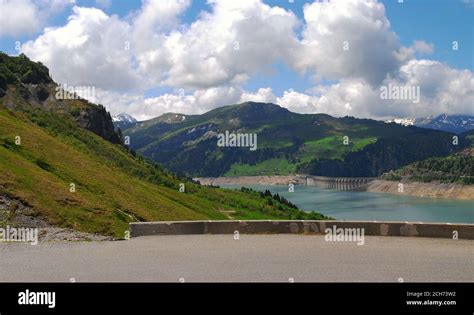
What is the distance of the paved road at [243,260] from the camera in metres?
17.0

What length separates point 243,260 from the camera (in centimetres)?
Result: 2011

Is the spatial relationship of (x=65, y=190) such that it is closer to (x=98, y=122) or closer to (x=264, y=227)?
(x=264, y=227)

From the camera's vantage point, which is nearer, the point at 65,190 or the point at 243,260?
the point at 243,260

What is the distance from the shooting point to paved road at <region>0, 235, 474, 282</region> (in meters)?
17.0

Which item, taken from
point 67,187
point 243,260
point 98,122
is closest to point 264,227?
point 243,260

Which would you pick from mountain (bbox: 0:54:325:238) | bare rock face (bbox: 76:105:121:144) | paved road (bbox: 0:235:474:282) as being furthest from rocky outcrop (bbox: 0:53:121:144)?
paved road (bbox: 0:235:474:282)

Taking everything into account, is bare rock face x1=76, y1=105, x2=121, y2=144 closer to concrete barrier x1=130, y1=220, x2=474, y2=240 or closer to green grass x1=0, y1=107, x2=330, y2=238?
green grass x1=0, y1=107, x2=330, y2=238

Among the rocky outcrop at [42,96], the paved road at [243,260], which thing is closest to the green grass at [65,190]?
the paved road at [243,260]

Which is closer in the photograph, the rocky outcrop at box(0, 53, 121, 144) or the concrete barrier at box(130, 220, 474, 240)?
the concrete barrier at box(130, 220, 474, 240)

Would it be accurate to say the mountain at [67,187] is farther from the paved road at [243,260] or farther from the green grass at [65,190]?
the paved road at [243,260]

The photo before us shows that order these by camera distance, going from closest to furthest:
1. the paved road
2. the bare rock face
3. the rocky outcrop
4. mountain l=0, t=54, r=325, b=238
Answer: the paved road → mountain l=0, t=54, r=325, b=238 → the rocky outcrop → the bare rock face
